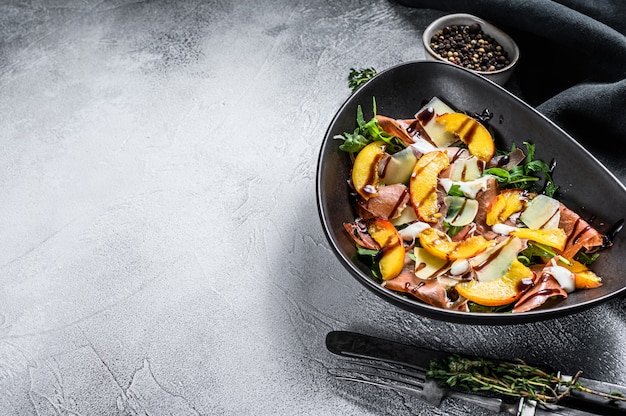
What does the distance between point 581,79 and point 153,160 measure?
111 centimetres

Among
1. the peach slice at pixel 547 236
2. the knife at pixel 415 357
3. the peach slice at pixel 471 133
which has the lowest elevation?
the knife at pixel 415 357

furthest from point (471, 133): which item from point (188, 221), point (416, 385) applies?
point (188, 221)

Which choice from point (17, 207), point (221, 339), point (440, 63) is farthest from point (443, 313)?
point (17, 207)

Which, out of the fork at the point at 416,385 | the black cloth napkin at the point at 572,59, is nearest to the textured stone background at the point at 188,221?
the fork at the point at 416,385

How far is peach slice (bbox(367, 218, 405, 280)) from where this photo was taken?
1412mm

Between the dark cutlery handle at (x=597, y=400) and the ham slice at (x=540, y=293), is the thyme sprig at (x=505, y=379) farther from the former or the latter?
the ham slice at (x=540, y=293)

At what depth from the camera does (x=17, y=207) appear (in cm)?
175

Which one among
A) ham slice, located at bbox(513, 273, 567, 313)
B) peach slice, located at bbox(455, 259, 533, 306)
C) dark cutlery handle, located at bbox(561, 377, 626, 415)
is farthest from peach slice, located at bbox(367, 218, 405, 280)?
dark cutlery handle, located at bbox(561, 377, 626, 415)

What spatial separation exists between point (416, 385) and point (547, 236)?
395 mm

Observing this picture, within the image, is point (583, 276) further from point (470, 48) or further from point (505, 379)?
point (470, 48)

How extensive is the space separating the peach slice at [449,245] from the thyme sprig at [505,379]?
0.20 m

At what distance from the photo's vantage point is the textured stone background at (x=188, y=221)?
Answer: 1.49 metres

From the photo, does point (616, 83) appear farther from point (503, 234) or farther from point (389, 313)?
point (389, 313)

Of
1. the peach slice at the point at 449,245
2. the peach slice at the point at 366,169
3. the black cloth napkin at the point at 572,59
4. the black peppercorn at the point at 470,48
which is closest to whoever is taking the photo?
the peach slice at the point at 449,245
